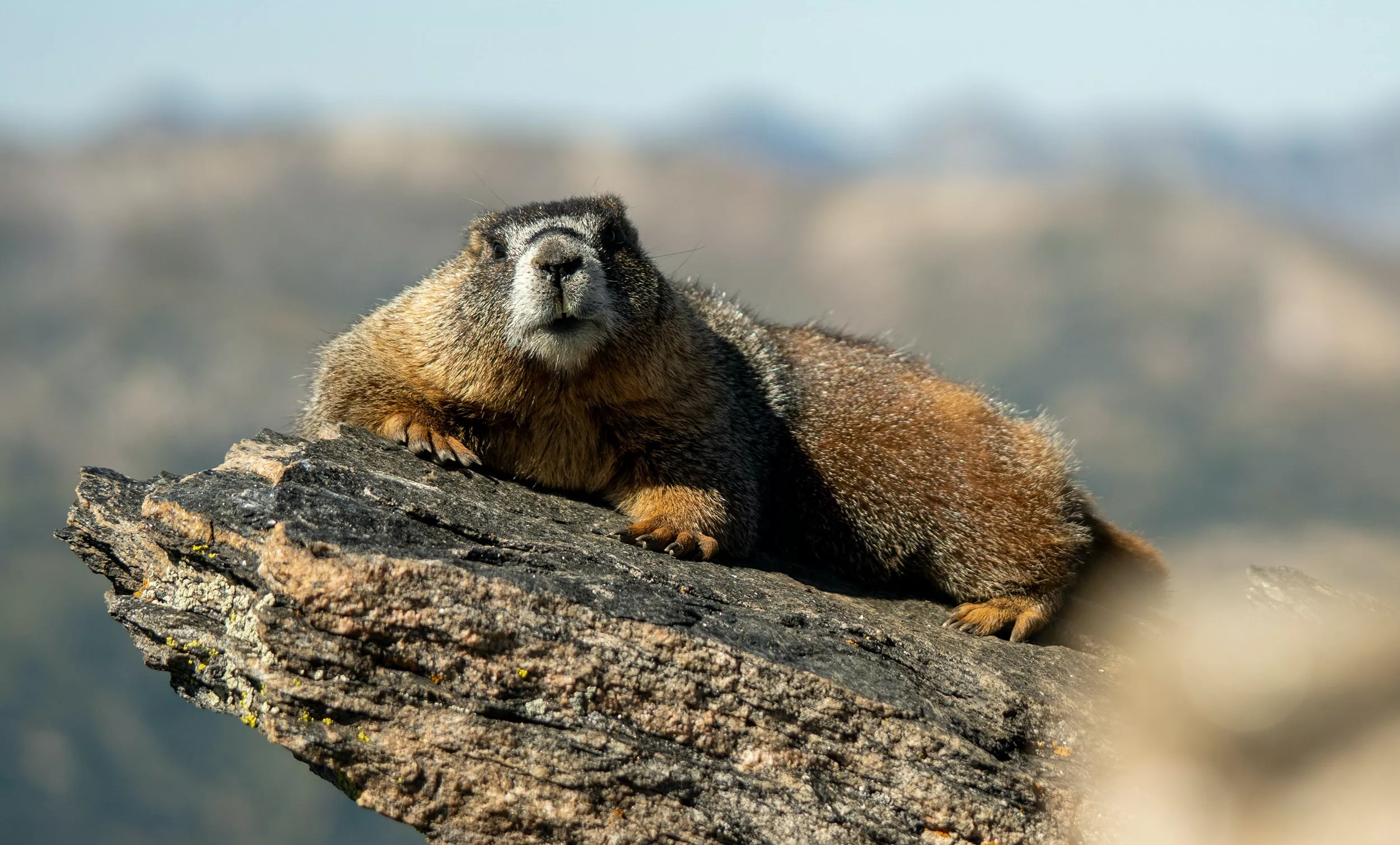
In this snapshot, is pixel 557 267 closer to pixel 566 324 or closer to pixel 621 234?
pixel 566 324

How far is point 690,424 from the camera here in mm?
7465

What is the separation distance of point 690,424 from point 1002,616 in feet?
8.25

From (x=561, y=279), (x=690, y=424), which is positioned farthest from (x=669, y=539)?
(x=561, y=279)

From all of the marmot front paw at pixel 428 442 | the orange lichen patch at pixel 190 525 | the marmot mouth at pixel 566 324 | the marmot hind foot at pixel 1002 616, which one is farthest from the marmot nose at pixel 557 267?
the marmot hind foot at pixel 1002 616

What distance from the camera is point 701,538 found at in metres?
6.95

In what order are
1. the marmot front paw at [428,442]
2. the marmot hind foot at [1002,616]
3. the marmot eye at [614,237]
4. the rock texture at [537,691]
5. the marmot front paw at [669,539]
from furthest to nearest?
1. the marmot hind foot at [1002,616]
2. the marmot eye at [614,237]
3. the marmot front paw at [428,442]
4. the marmot front paw at [669,539]
5. the rock texture at [537,691]

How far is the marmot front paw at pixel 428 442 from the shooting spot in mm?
6906

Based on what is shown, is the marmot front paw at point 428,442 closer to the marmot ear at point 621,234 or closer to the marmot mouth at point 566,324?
the marmot mouth at point 566,324

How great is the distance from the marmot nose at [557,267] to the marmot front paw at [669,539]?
157 centimetres

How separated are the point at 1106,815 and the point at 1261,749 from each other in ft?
5.10

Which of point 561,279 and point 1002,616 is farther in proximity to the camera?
point 1002,616

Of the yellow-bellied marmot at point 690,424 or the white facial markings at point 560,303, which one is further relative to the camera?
the yellow-bellied marmot at point 690,424

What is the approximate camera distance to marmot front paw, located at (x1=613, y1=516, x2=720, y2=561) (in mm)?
6652

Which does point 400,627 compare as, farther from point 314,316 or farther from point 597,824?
point 314,316
